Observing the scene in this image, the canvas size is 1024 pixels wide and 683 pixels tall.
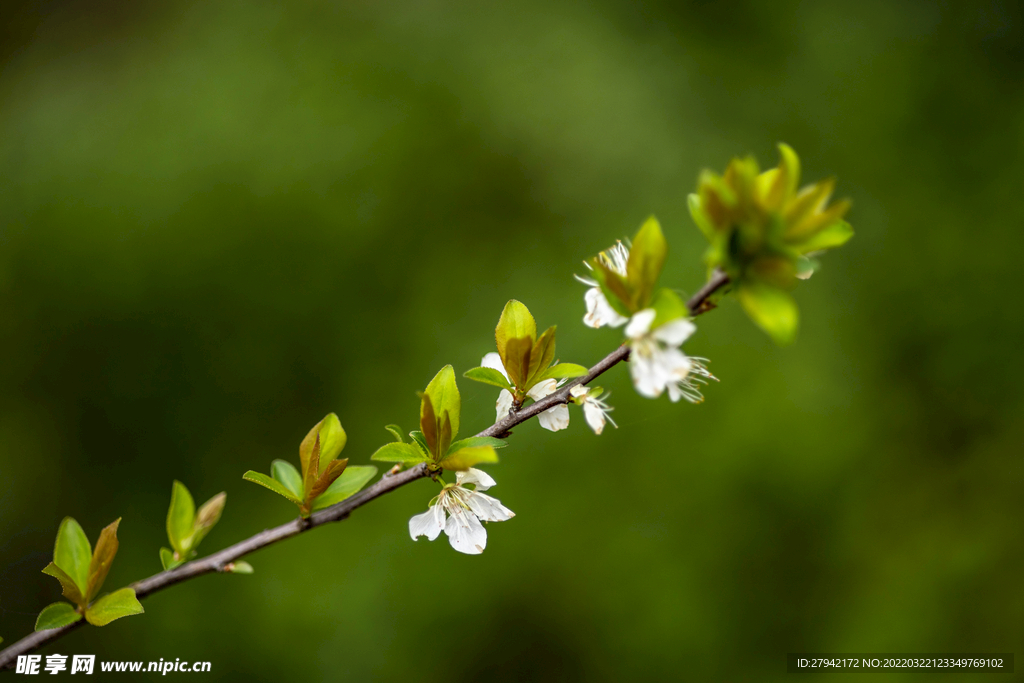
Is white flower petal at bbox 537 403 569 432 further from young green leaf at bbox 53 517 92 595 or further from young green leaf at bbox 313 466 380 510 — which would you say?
young green leaf at bbox 53 517 92 595

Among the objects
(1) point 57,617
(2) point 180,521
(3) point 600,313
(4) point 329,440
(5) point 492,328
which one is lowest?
(1) point 57,617

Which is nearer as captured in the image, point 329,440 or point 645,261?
point 645,261

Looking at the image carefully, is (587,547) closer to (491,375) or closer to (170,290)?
(491,375)

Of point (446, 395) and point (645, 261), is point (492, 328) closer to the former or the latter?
point (446, 395)

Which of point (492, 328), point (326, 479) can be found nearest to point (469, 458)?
point (326, 479)

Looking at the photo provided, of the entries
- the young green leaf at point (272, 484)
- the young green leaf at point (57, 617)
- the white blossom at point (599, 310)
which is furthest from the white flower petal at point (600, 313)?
the young green leaf at point (57, 617)

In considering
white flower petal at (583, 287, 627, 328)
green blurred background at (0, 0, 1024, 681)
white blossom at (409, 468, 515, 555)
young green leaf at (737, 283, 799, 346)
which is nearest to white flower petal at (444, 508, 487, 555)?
white blossom at (409, 468, 515, 555)

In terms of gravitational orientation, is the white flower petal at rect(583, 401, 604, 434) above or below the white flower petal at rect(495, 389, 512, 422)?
below

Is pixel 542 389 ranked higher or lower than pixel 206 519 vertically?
higher
